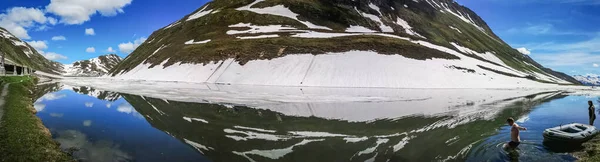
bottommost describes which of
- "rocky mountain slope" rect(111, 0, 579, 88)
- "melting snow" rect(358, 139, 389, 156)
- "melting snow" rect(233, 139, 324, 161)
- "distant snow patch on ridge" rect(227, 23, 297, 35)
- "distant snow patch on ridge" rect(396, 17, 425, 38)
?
"melting snow" rect(233, 139, 324, 161)

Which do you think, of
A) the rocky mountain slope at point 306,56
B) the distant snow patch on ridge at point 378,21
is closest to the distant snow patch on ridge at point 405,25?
the rocky mountain slope at point 306,56

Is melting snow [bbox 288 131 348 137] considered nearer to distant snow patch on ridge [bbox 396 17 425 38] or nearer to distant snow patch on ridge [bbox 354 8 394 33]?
distant snow patch on ridge [bbox 354 8 394 33]

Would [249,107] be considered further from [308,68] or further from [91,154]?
[308,68]

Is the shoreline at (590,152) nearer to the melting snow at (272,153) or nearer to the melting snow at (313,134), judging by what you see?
the melting snow at (313,134)

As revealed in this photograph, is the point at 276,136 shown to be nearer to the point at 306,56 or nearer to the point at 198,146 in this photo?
the point at 198,146

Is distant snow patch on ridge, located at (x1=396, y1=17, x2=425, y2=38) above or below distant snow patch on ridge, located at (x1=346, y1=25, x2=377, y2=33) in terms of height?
above

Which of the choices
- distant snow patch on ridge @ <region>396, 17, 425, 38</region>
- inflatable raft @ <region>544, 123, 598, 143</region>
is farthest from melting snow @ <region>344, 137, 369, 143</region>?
distant snow patch on ridge @ <region>396, 17, 425, 38</region>
